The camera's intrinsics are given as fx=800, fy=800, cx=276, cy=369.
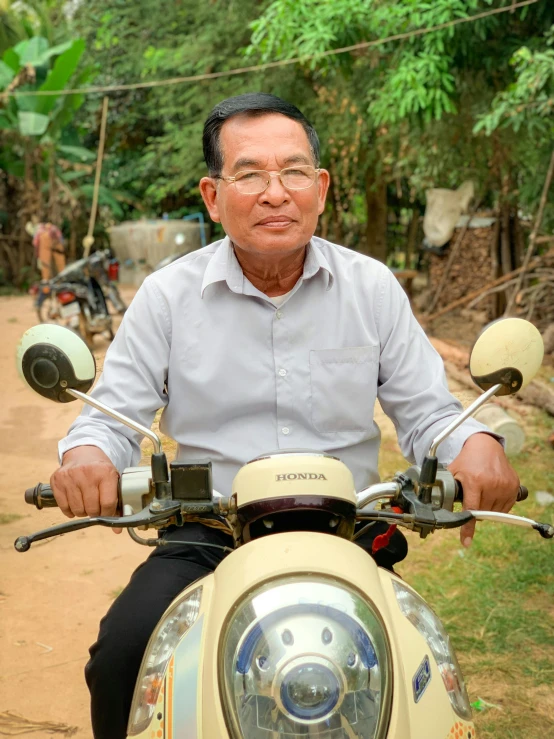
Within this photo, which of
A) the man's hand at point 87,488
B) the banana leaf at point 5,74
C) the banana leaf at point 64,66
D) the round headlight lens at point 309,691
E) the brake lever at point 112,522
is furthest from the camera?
the banana leaf at point 5,74

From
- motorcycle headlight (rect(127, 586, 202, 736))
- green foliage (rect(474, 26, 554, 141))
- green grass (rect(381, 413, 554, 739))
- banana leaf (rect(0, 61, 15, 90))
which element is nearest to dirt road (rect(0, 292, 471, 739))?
motorcycle headlight (rect(127, 586, 202, 736))

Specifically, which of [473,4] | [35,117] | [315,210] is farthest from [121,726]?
[35,117]

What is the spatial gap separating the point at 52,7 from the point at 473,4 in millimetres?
13893

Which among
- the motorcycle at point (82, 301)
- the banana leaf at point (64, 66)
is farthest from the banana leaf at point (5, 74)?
the motorcycle at point (82, 301)

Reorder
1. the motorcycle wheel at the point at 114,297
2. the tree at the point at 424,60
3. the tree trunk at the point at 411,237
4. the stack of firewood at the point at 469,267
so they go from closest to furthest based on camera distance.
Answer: the tree at the point at 424,60 → the stack of firewood at the point at 469,267 → the motorcycle wheel at the point at 114,297 → the tree trunk at the point at 411,237

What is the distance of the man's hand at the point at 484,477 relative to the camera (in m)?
1.48

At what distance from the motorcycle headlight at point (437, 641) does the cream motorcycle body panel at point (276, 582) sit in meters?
0.03

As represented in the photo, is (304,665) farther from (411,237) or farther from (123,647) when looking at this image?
(411,237)

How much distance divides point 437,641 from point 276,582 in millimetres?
305

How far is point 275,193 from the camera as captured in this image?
1803 mm

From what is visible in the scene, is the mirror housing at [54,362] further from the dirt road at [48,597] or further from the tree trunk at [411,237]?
the tree trunk at [411,237]

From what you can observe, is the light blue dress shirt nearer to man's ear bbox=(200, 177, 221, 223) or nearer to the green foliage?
man's ear bbox=(200, 177, 221, 223)

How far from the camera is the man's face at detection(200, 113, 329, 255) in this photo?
5.97ft

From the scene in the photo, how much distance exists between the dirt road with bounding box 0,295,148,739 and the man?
15.3 inches
